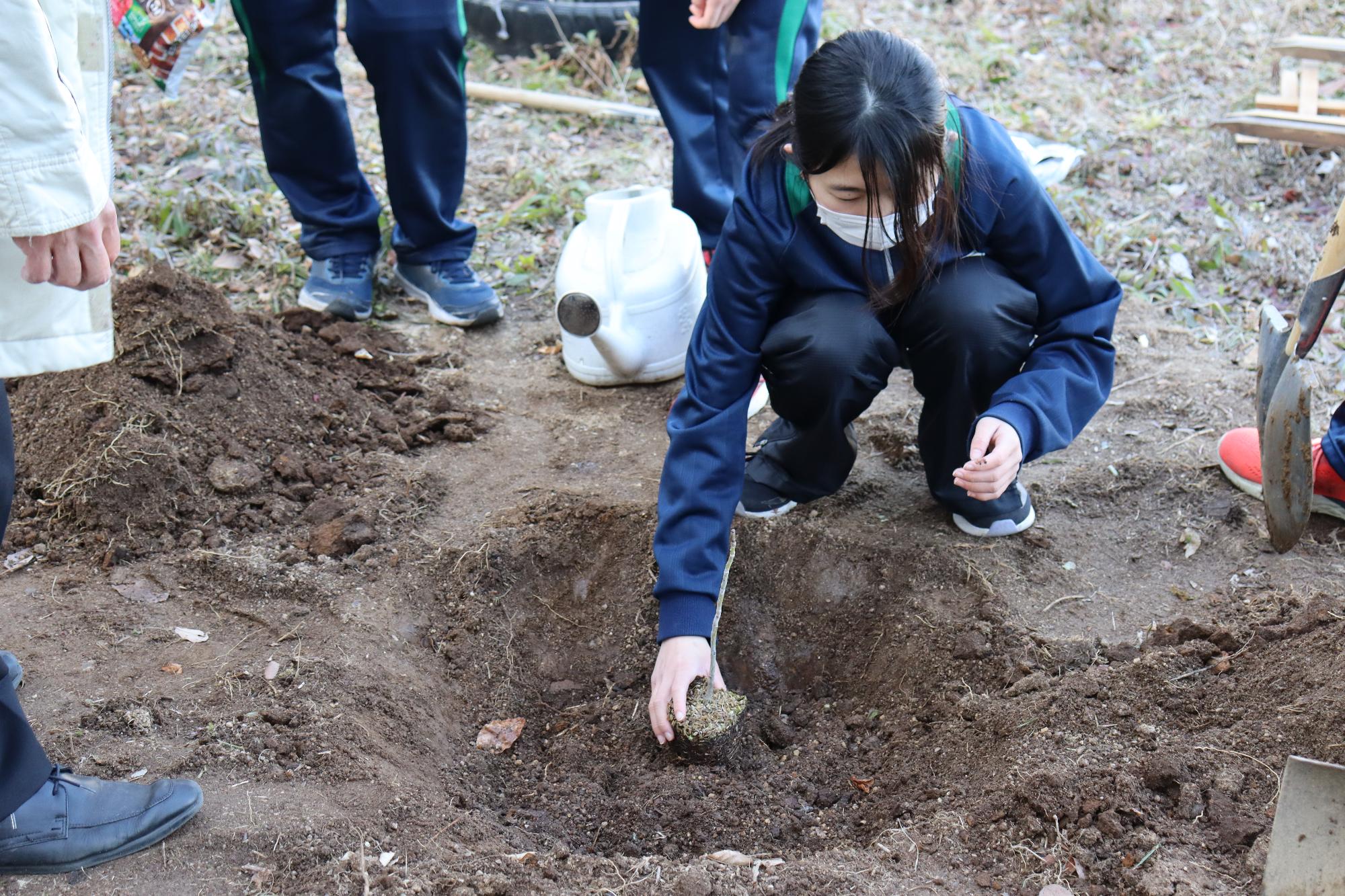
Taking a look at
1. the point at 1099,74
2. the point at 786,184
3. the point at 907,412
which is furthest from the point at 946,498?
the point at 1099,74

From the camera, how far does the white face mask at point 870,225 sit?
178 cm

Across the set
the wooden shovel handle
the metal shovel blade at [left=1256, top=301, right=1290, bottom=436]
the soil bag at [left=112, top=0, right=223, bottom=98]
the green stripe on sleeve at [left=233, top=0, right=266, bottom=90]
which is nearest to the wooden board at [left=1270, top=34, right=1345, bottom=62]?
the metal shovel blade at [left=1256, top=301, right=1290, bottom=436]

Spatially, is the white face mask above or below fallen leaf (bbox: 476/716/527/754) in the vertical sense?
above

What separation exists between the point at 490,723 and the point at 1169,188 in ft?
10.8

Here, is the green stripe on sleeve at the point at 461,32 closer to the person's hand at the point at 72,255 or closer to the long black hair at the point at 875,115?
the long black hair at the point at 875,115

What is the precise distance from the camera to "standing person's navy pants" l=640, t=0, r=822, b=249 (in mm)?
2822

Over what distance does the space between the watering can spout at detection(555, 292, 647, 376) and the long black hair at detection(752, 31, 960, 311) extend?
1048mm

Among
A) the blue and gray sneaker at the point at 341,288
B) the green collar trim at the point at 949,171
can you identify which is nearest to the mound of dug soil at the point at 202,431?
the blue and gray sneaker at the point at 341,288

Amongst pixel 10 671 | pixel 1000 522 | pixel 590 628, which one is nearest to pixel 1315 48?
pixel 1000 522

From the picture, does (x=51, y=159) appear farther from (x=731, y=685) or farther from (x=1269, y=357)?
(x=1269, y=357)

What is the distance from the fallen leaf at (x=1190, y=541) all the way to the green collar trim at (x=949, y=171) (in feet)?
3.17

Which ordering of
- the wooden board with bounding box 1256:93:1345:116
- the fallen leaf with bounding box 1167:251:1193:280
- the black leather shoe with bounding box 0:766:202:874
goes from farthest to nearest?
1. the wooden board with bounding box 1256:93:1345:116
2. the fallen leaf with bounding box 1167:251:1193:280
3. the black leather shoe with bounding box 0:766:202:874

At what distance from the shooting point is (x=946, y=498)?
2311 millimetres

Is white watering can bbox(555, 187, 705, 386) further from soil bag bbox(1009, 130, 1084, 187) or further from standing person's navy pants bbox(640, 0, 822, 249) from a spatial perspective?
soil bag bbox(1009, 130, 1084, 187)
